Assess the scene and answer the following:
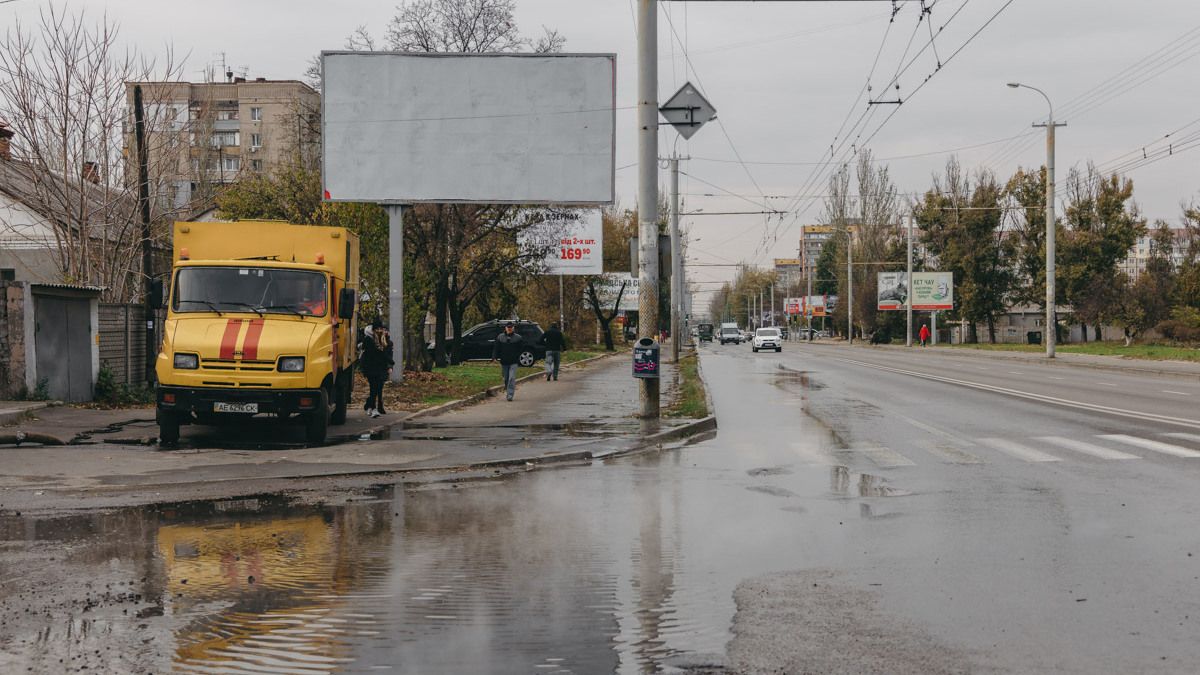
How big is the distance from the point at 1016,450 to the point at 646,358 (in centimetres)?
614

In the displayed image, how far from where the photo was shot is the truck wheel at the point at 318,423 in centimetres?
1447

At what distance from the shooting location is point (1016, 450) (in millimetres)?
13258

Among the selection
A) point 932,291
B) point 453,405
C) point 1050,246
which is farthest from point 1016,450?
point 932,291

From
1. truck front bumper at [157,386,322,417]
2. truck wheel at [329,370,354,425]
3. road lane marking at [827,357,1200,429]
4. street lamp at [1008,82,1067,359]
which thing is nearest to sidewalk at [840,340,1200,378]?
street lamp at [1008,82,1067,359]

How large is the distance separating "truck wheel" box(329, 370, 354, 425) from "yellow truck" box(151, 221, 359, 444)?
72 mm

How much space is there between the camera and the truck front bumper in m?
13.9

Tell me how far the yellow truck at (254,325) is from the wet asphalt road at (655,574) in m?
3.99

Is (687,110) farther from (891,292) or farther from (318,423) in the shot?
(891,292)

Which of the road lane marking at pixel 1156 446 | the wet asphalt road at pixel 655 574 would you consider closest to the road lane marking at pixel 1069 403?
the road lane marking at pixel 1156 446

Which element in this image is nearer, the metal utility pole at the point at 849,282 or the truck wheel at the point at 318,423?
the truck wheel at the point at 318,423

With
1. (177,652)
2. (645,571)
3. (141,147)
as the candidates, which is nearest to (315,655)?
(177,652)

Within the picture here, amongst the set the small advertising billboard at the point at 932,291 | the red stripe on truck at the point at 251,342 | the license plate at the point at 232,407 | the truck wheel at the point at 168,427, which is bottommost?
the truck wheel at the point at 168,427

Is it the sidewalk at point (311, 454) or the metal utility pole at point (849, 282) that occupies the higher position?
the metal utility pole at point (849, 282)

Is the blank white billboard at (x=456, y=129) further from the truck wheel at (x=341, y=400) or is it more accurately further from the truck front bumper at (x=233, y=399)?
the truck front bumper at (x=233, y=399)
